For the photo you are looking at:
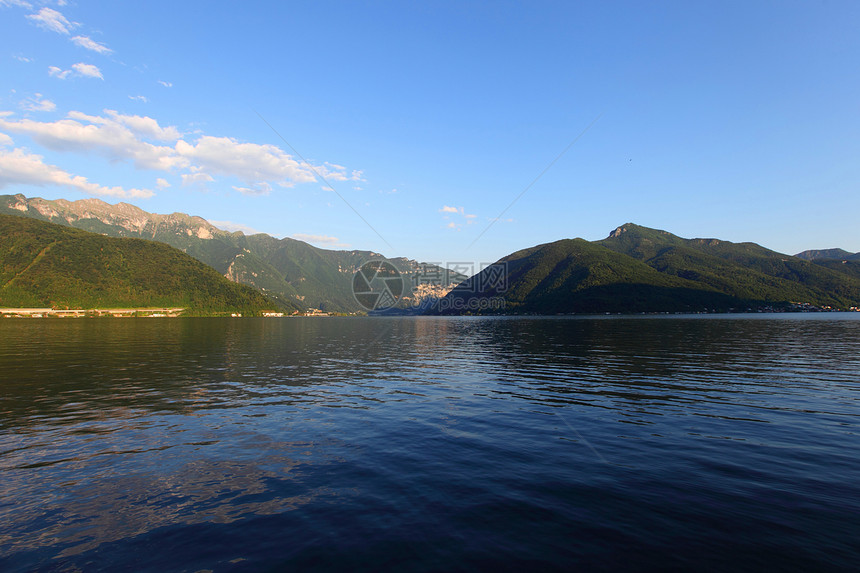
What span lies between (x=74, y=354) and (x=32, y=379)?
24.1m

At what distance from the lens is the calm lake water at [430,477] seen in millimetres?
10180

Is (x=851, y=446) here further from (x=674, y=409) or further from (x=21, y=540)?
(x=21, y=540)

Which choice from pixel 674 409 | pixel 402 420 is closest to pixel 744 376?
pixel 674 409

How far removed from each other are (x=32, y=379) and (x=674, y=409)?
5496 centimetres

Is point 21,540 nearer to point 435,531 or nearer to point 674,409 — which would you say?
point 435,531

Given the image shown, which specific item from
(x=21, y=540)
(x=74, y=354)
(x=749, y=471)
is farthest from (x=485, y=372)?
(x=74, y=354)

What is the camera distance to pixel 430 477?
50.0 feet

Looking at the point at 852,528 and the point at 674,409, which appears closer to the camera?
the point at 852,528

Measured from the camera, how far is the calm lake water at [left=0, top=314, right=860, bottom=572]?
1018 centimetres

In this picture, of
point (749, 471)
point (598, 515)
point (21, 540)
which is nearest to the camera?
point (21, 540)

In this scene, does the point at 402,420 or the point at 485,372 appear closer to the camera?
the point at 402,420

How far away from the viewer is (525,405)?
27672mm

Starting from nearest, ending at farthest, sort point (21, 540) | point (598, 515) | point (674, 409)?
point (21, 540) < point (598, 515) < point (674, 409)

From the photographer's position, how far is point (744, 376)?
124 ft
